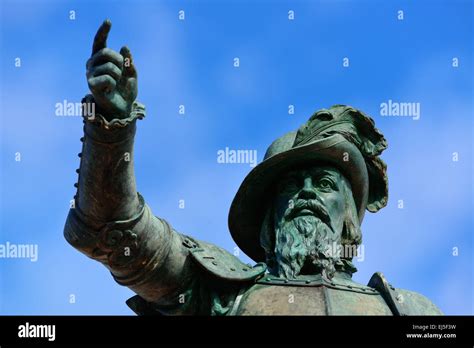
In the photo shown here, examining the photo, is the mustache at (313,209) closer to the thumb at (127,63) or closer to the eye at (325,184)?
the eye at (325,184)

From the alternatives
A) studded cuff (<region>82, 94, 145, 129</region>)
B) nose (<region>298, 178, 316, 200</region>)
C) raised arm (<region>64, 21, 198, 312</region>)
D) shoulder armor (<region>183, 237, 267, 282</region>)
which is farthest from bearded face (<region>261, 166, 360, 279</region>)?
studded cuff (<region>82, 94, 145, 129</region>)

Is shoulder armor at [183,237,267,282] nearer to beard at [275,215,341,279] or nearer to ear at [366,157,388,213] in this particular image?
beard at [275,215,341,279]

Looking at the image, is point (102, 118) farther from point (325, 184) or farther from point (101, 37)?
point (325, 184)

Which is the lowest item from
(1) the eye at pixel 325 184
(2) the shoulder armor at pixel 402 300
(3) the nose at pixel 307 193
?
(2) the shoulder armor at pixel 402 300

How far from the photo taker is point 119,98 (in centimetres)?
1260

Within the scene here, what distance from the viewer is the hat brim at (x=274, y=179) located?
14305 millimetres

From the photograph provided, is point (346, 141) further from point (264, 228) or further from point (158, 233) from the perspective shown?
point (158, 233)

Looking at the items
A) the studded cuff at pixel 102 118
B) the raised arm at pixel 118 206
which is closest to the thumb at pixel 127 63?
the raised arm at pixel 118 206

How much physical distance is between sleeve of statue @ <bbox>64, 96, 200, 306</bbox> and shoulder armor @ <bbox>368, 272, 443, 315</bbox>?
157cm

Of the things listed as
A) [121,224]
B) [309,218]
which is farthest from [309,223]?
[121,224]

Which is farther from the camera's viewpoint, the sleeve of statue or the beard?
the beard

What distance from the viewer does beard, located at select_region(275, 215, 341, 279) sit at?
13.8m
